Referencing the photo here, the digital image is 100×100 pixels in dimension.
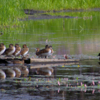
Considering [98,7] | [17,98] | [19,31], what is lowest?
[17,98]

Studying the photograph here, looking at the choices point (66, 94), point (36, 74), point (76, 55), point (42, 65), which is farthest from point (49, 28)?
point (66, 94)

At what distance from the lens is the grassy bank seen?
29820 mm

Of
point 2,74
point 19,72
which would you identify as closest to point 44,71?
point 19,72

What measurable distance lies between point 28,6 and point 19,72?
33.9 metres

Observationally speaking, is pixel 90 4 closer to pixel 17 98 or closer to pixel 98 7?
pixel 98 7

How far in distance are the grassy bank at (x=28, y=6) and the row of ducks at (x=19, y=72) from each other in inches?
573

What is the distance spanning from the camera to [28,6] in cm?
4784

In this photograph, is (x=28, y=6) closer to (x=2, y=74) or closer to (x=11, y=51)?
(x=11, y=51)

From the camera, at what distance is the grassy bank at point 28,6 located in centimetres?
2982

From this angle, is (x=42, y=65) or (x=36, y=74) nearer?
(x=36, y=74)

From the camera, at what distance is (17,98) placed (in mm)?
10281

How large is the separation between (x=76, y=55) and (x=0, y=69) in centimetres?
473

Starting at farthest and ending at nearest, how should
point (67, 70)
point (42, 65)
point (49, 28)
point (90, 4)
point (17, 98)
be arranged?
point (90, 4)
point (49, 28)
point (42, 65)
point (67, 70)
point (17, 98)

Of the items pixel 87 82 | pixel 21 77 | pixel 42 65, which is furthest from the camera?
pixel 42 65
